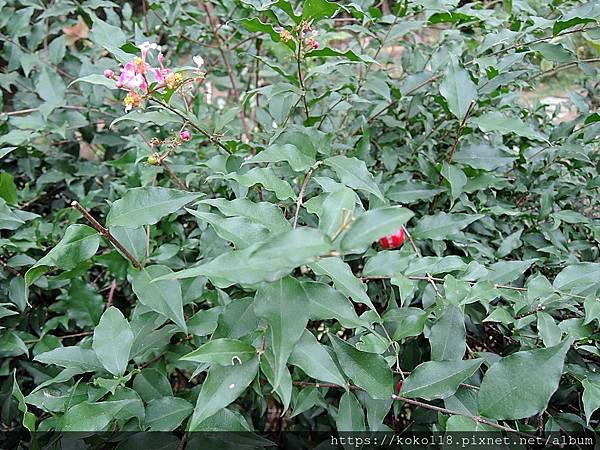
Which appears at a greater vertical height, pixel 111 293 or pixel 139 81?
Result: pixel 139 81

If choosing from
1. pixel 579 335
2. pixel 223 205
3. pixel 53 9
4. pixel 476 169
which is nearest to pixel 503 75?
pixel 476 169

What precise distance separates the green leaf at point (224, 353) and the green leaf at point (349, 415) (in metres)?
0.15

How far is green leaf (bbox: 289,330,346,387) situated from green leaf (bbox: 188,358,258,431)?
1.9 inches

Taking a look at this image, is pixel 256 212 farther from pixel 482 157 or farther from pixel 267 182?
pixel 482 157

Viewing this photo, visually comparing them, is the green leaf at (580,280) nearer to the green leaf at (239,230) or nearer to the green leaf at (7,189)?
the green leaf at (239,230)

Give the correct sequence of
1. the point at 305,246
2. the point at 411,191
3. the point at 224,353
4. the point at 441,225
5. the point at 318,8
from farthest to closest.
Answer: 1. the point at 411,191
2. the point at 441,225
3. the point at 318,8
4. the point at 224,353
5. the point at 305,246

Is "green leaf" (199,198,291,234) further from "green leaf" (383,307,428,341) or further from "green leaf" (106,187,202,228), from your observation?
"green leaf" (383,307,428,341)

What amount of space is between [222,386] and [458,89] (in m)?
0.68

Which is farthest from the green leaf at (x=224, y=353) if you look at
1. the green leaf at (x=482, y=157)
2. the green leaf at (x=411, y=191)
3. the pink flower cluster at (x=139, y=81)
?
the green leaf at (x=482, y=157)

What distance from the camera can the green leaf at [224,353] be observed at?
54cm

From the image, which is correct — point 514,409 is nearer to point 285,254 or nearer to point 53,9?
point 285,254

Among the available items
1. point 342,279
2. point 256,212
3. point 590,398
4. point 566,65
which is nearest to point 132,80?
point 256,212

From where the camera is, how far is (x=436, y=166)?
101 cm

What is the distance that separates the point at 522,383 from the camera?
0.58 m
